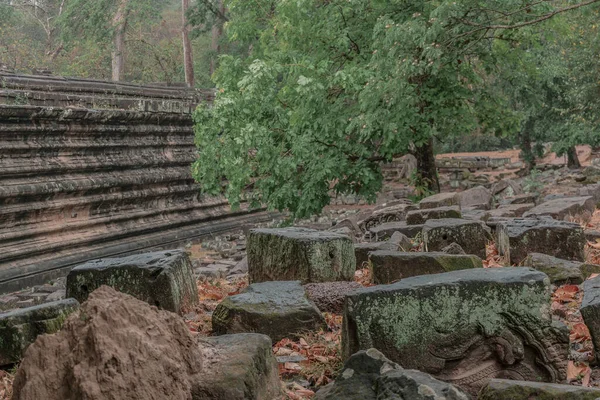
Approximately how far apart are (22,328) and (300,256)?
2.10 meters

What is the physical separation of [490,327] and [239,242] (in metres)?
10.6

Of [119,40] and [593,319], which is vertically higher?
[119,40]

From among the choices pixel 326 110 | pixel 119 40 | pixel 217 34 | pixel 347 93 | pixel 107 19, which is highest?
pixel 107 19

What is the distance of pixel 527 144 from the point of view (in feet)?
79.9

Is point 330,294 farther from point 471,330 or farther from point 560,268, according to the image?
point 560,268

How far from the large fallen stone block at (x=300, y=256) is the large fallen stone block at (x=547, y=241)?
4.48 ft

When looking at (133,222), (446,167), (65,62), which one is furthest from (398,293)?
(65,62)

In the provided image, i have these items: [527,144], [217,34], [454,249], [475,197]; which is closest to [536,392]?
[454,249]

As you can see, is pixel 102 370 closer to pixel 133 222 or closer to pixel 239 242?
pixel 133 222

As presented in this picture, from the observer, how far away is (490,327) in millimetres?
3285

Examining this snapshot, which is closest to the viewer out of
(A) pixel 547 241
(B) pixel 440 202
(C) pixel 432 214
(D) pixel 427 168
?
(A) pixel 547 241

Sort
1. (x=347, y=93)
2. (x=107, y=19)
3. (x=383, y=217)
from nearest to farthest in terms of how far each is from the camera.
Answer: (x=383, y=217), (x=347, y=93), (x=107, y=19)

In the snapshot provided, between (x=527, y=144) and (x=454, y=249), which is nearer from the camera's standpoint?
(x=454, y=249)

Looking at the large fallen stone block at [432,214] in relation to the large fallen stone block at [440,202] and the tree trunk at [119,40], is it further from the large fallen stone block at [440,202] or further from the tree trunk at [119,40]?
the tree trunk at [119,40]
